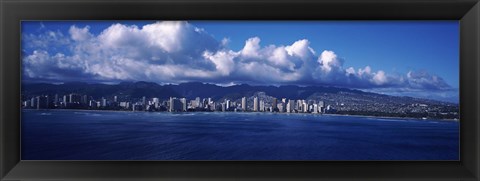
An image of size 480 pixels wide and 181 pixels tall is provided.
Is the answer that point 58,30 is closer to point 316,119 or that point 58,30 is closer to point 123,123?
point 123,123

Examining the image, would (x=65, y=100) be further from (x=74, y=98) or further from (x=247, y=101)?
(x=247, y=101)

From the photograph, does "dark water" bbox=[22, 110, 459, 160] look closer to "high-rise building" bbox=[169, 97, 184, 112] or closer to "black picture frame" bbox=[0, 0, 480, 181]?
"high-rise building" bbox=[169, 97, 184, 112]

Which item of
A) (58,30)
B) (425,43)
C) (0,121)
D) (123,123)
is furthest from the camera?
(123,123)

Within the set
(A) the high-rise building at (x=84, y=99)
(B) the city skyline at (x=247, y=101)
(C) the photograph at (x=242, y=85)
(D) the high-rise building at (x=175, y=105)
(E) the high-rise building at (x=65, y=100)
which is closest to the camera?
(C) the photograph at (x=242, y=85)

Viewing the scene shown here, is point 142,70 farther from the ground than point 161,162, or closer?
farther from the ground

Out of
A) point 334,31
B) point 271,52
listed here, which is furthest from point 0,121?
point 334,31
